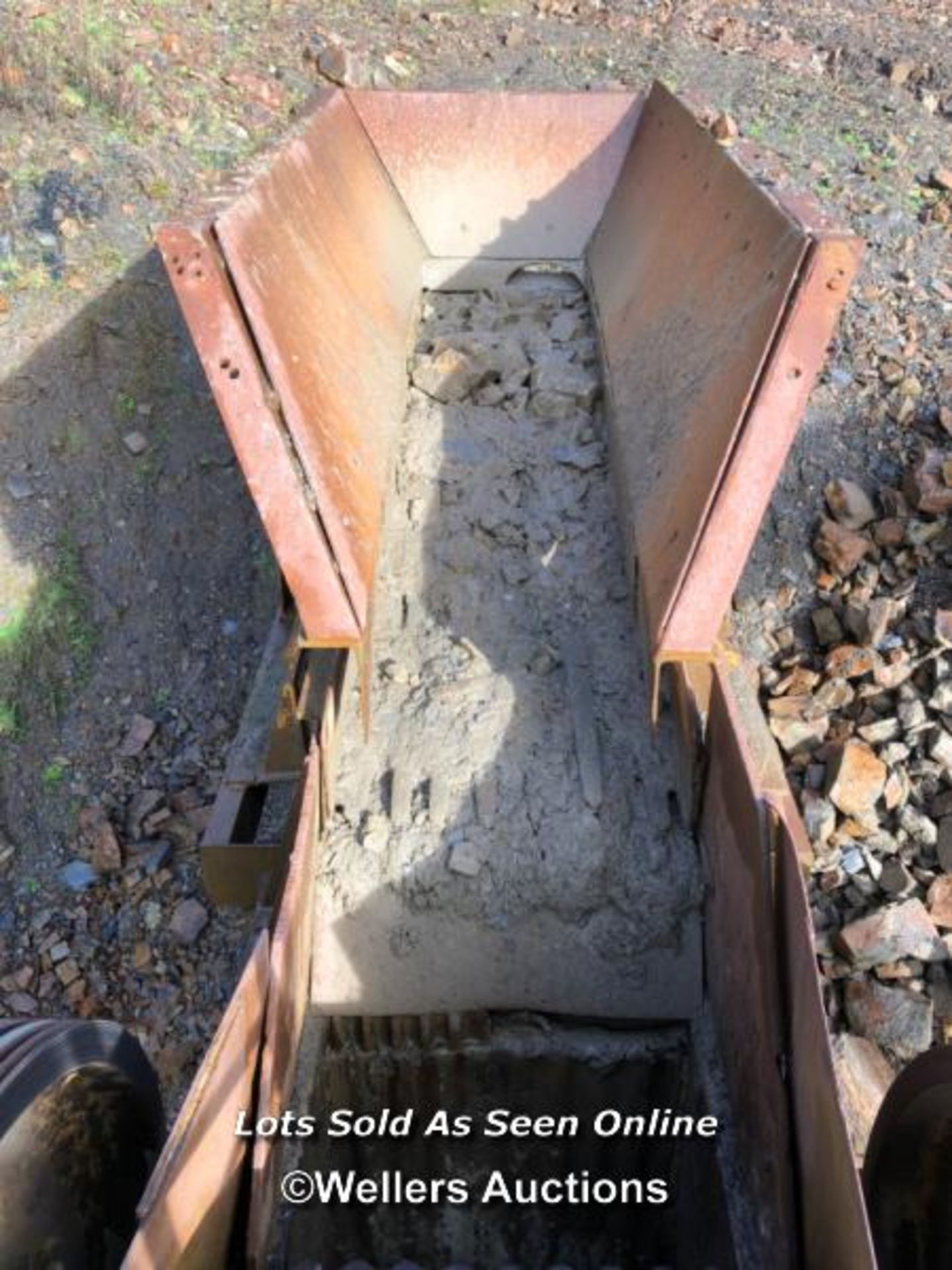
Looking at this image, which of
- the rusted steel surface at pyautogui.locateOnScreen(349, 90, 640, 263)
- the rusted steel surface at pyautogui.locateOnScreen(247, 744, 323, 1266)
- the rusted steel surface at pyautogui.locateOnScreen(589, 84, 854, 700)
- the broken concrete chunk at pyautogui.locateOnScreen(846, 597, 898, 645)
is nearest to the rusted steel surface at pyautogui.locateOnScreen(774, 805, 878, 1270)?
the rusted steel surface at pyautogui.locateOnScreen(589, 84, 854, 700)

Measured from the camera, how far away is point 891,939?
2.95 meters

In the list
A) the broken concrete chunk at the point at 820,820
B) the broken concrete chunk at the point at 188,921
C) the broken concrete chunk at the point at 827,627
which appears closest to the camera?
the broken concrete chunk at the point at 820,820

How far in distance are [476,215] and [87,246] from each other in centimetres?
217

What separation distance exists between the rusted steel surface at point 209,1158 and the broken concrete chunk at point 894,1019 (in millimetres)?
1868

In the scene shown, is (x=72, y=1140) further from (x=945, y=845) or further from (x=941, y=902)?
(x=945, y=845)

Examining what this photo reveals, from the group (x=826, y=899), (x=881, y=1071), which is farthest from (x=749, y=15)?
(x=881, y=1071)

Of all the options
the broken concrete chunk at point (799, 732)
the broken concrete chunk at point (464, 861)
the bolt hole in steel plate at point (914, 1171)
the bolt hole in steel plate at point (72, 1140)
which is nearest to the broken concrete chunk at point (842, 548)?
the broken concrete chunk at point (799, 732)

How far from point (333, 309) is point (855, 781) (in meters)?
2.46

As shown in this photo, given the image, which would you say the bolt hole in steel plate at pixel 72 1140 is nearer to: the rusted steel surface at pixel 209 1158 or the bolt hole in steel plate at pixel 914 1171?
the rusted steel surface at pixel 209 1158

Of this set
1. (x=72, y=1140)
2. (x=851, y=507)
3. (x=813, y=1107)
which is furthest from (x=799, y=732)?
(x=72, y=1140)

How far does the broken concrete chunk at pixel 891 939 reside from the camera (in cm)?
294

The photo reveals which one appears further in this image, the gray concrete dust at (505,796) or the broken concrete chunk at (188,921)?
the broken concrete chunk at (188,921)

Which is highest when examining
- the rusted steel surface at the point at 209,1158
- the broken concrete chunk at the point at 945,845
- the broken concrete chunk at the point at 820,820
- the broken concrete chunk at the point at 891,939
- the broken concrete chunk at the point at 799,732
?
the broken concrete chunk at the point at 799,732

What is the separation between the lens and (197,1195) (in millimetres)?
1632
